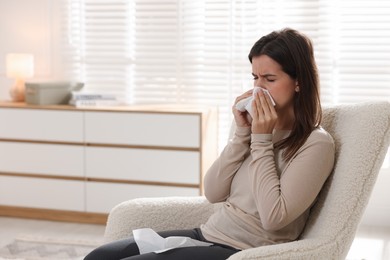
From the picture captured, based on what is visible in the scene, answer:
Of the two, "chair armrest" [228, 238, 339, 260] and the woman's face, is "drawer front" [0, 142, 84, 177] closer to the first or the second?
the woman's face

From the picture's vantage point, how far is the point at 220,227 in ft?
7.24

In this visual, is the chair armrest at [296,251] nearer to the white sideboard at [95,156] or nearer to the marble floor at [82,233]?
the marble floor at [82,233]

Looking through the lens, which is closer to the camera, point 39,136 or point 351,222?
point 351,222

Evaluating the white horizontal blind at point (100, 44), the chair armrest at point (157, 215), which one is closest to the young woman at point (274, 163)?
the chair armrest at point (157, 215)

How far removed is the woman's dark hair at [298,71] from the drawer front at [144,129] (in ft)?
6.20

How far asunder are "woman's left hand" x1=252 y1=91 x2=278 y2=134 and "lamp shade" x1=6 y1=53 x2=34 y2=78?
259cm

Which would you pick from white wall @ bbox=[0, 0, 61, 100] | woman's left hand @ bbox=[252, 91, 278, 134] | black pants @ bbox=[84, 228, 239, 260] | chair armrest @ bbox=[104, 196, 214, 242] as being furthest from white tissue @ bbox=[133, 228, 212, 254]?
white wall @ bbox=[0, 0, 61, 100]

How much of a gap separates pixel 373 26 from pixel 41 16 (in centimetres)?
206

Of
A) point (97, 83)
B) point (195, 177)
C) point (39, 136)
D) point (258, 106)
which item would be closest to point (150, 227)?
point (258, 106)

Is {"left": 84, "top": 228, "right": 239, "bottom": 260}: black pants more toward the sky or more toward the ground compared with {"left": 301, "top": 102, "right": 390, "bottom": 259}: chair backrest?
more toward the ground

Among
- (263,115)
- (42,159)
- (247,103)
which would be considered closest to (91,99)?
(42,159)

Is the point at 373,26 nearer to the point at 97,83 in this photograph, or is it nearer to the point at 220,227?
the point at 97,83

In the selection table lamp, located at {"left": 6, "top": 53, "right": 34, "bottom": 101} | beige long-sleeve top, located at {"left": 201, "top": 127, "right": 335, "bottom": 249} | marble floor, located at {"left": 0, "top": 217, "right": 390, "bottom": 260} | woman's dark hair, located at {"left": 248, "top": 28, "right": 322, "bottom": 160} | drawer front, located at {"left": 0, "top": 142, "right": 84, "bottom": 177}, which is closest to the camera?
beige long-sleeve top, located at {"left": 201, "top": 127, "right": 335, "bottom": 249}

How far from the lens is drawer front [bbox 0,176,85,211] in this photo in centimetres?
430
